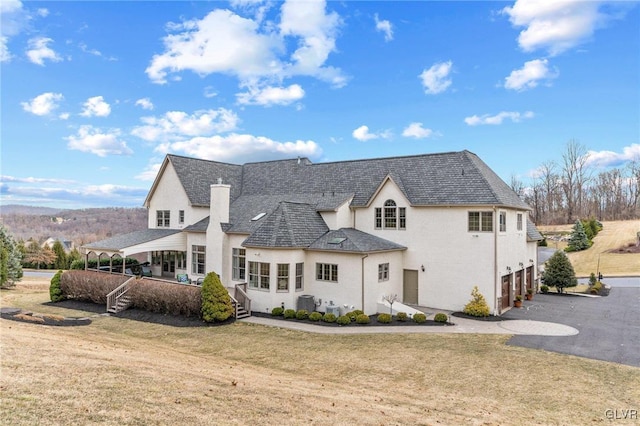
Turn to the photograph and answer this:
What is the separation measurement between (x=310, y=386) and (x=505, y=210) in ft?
54.6

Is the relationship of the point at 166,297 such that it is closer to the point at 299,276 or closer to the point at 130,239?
the point at 299,276

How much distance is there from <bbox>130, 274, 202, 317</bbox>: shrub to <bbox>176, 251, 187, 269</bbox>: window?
634cm

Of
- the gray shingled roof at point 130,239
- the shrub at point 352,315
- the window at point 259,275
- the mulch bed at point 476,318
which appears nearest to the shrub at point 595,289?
the mulch bed at point 476,318

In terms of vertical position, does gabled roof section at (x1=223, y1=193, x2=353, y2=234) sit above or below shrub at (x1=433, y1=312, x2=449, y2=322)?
above

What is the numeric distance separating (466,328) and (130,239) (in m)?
22.1

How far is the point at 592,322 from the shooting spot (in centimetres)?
2002

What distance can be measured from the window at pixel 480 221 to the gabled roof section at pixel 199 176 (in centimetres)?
1803

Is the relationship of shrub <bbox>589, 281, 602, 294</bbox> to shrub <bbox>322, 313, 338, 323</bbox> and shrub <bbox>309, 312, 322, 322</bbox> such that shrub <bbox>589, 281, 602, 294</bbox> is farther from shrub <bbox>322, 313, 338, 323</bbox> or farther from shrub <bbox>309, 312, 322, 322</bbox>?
shrub <bbox>309, 312, 322, 322</bbox>

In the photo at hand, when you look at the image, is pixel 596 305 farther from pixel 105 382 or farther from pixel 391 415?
pixel 105 382

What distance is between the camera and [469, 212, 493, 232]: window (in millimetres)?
21719

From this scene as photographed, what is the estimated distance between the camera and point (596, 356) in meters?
14.7

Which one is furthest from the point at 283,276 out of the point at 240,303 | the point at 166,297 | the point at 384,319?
the point at 166,297

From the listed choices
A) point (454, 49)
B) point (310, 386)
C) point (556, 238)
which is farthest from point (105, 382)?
point (556, 238)

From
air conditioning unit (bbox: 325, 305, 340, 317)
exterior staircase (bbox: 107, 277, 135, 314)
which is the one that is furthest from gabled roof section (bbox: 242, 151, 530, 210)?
exterior staircase (bbox: 107, 277, 135, 314)
